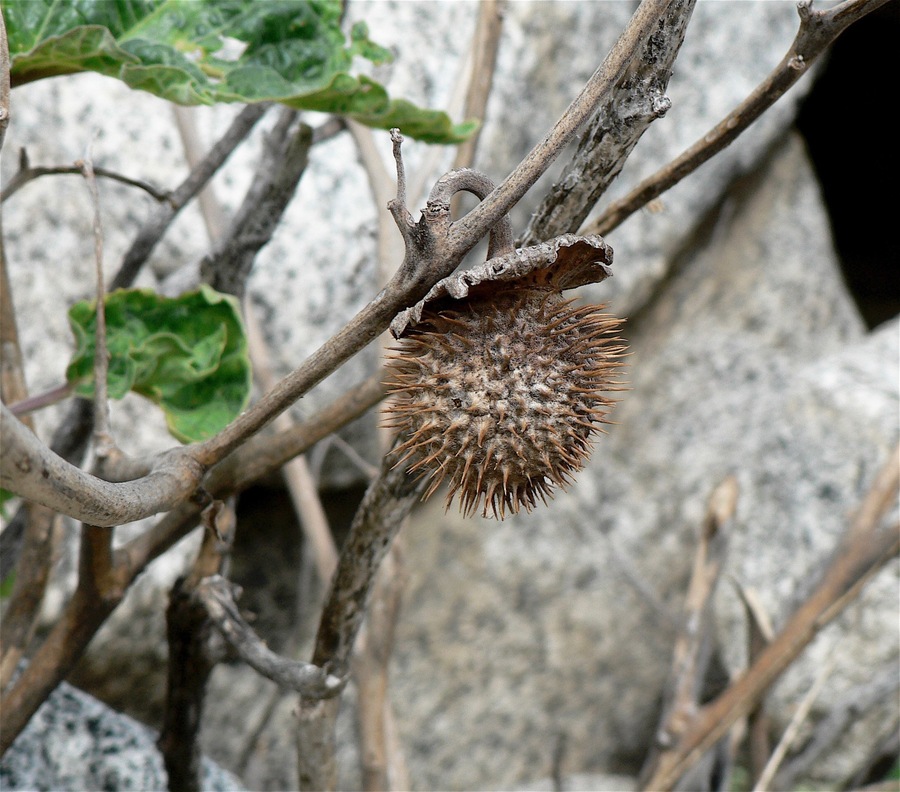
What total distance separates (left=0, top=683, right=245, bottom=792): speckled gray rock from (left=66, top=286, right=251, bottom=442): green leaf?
51cm

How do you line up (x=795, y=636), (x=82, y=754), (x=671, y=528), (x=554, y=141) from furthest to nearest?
(x=671, y=528) → (x=795, y=636) → (x=82, y=754) → (x=554, y=141)

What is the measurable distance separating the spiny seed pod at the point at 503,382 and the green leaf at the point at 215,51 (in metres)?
0.29

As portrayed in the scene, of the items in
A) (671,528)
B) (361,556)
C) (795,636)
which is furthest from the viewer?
(671,528)

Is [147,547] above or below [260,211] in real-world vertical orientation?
below

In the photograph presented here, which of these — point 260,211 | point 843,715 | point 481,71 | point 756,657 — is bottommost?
point 843,715

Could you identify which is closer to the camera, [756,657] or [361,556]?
[361,556]

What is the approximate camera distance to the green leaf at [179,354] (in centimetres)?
104

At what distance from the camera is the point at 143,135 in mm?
1792

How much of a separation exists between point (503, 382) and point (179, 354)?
0.48 metres

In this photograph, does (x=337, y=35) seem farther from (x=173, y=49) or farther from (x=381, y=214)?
(x=381, y=214)

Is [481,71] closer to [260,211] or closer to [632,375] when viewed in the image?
[260,211]

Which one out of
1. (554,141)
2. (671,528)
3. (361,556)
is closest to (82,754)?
(361,556)

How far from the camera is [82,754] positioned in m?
1.27

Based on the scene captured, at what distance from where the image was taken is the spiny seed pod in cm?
75
